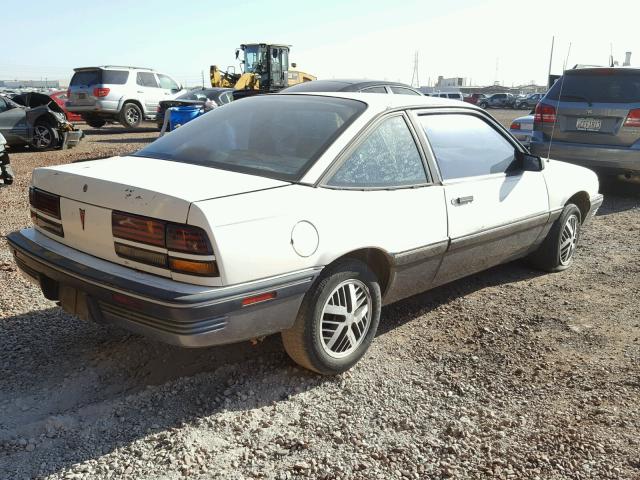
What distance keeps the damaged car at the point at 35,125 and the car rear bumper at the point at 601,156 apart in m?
Answer: 10.5

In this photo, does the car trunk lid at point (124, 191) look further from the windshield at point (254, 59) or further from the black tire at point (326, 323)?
the windshield at point (254, 59)

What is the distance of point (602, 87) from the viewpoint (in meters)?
7.82

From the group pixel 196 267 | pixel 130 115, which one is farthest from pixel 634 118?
pixel 130 115

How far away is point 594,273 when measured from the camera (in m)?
5.24

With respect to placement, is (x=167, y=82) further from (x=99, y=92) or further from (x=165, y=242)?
(x=165, y=242)

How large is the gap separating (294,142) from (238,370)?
4.25ft

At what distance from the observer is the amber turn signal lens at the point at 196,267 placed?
8.70ft

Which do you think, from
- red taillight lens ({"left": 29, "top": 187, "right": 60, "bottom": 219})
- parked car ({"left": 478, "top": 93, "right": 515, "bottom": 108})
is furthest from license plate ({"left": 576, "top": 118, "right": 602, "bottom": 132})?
parked car ({"left": 478, "top": 93, "right": 515, "bottom": 108})

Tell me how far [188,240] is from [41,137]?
1227cm

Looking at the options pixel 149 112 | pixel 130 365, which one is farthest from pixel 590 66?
pixel 149 112

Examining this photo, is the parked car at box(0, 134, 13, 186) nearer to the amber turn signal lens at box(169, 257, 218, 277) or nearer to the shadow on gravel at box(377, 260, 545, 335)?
the shadow on gravel at box(377, 260, 545, 335)

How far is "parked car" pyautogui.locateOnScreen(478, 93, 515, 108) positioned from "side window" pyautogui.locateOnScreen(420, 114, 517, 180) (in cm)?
4976

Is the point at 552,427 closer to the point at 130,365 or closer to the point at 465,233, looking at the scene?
the point at 465,233

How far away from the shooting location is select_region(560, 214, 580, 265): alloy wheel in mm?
5137
